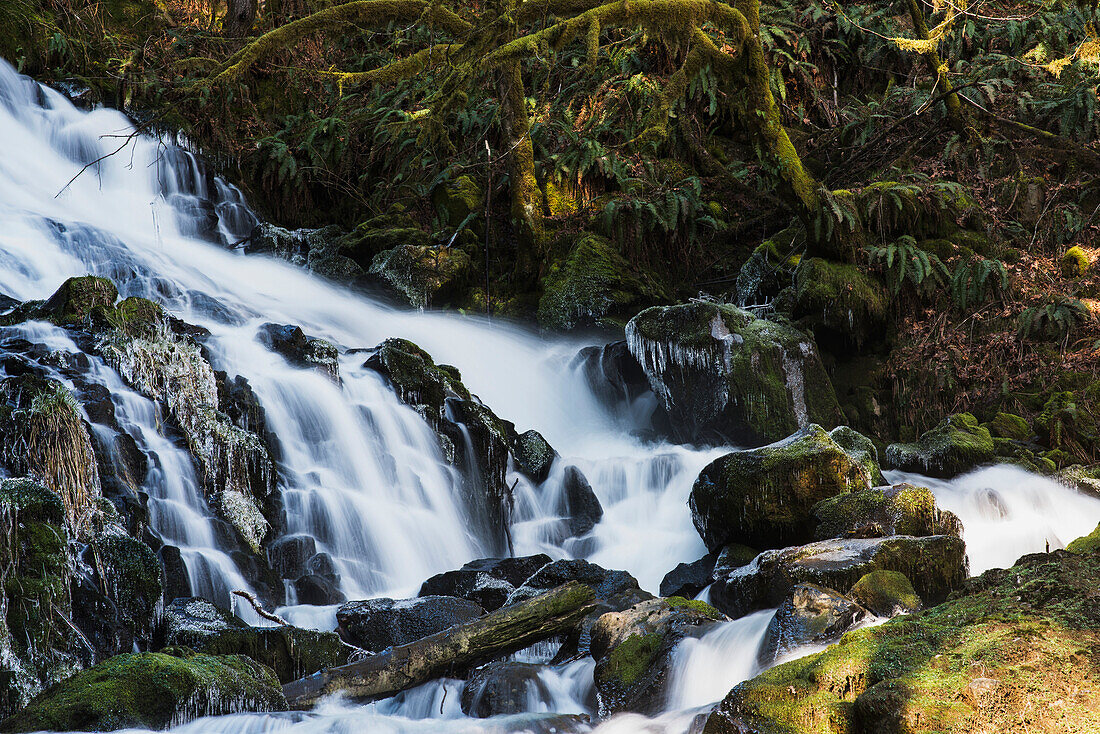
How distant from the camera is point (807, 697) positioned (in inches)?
127

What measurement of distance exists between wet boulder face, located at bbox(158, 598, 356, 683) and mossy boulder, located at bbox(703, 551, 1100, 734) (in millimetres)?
2855

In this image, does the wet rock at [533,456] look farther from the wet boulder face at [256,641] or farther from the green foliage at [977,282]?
the green foliage at [977,282]

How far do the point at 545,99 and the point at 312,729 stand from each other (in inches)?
486

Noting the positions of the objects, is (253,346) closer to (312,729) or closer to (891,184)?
(312,729)

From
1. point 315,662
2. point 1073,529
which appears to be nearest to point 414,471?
point 315,662

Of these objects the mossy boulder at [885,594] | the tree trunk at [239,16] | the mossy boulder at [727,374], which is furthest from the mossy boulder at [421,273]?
the mossy boulder at [885,594]

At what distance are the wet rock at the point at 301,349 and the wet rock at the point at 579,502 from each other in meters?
2.51

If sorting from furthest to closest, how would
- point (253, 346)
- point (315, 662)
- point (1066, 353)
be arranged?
point (1066, 353) → point (253, 346) → point (315, 662)

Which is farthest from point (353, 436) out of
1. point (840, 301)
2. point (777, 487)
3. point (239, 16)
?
point (239, 16)

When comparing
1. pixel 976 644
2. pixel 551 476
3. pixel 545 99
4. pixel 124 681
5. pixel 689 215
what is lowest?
pixel 551 476

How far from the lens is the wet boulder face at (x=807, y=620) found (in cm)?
470

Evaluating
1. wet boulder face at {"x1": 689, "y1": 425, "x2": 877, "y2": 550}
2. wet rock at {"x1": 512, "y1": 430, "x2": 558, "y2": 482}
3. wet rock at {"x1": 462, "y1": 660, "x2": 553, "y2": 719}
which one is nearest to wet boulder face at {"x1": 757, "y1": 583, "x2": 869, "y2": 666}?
wet rock at {"x1": 462, "y1": 660, "x2": 553, "y2": 719}

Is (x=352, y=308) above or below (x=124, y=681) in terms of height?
above

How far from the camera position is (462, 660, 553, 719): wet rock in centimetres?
479
